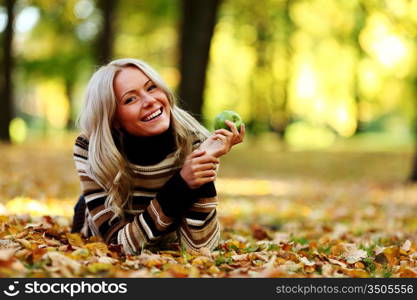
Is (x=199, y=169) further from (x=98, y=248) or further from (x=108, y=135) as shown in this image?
(x=98, y=248)

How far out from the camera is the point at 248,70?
28891 mm

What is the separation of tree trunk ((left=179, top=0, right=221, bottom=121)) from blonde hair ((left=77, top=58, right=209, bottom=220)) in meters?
9.15

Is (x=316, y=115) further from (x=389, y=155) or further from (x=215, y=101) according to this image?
(x=389, y=155)

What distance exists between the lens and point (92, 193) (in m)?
3.62

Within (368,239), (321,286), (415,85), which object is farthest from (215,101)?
(321,286)

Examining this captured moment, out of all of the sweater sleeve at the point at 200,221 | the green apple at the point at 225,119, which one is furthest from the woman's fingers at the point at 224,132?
the sweater sleeve at the point at 200,221

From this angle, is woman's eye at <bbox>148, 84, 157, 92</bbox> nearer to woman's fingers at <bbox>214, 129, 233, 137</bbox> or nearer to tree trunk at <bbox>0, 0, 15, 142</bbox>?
woman's fingers at <bbox>214, 129, 233, 137</bbox>

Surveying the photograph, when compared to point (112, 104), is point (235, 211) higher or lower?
lower

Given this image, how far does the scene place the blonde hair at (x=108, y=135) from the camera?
3.49 meters

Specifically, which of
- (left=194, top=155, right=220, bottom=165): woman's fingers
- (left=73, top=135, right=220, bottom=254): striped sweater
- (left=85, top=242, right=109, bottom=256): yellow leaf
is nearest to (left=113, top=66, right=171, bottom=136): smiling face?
(left=73, top=135, right=220, bottom=254): striped sweater

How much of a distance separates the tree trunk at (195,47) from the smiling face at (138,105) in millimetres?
9247

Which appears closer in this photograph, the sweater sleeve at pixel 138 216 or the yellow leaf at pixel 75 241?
the sweater sleeve at pixel 138 216

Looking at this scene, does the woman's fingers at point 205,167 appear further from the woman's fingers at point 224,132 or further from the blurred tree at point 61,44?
the blurred tree at point 61,44

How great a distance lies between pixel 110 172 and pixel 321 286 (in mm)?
1472
